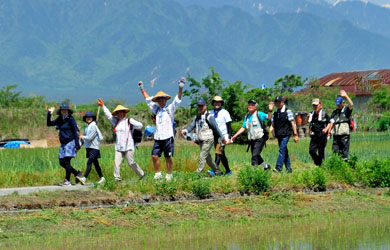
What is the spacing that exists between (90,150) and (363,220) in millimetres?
5944

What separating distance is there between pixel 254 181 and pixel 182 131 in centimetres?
251

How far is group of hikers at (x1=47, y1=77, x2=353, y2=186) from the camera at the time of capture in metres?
15.4

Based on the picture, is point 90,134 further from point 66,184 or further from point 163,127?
point 163,127

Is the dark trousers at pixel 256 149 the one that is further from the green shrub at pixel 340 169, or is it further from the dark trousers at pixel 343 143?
the dark trousers at pixel 343 143

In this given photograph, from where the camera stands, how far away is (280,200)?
1388 cm

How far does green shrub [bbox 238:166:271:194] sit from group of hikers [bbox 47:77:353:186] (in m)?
1.29

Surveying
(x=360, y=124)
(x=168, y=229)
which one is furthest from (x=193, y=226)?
(x=360, y=124)

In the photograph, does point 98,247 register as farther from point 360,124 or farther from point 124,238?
point 360,124

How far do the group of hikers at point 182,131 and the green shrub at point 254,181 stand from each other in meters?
1.29

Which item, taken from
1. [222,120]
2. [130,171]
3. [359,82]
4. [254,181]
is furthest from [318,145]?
[359,82]

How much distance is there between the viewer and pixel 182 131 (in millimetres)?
16422

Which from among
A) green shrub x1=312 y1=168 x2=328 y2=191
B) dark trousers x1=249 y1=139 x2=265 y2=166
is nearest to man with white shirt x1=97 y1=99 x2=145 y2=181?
dark trousers x1=249 y1=139 x2=265 y2=166

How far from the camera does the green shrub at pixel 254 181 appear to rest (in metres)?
14.4

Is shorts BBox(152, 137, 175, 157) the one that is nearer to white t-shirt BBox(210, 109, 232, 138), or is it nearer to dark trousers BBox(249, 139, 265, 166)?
white t-shirt BBox(210, 109, 232, 138)
